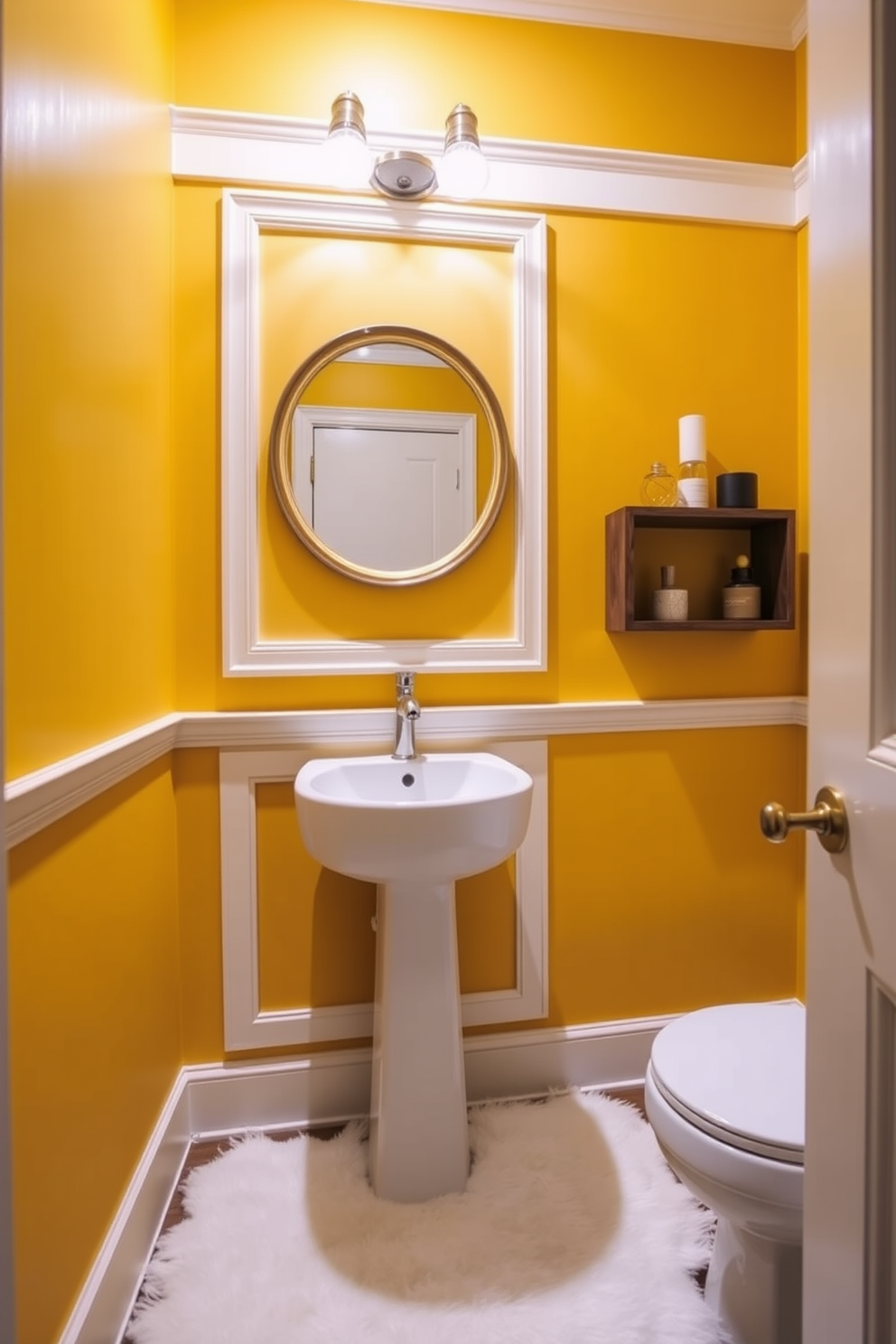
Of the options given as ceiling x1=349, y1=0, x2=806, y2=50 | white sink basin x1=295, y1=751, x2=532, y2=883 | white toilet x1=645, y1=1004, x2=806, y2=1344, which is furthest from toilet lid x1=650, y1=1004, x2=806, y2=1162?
ceiling x1=349, y1=0, x2=806, y2=50

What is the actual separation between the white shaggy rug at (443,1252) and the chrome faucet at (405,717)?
81 centimetres

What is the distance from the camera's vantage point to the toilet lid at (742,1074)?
2.89ft

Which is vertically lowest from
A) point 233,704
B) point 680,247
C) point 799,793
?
point 799,793

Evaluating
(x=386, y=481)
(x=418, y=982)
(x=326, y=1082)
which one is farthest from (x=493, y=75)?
(x=326, y=1082)

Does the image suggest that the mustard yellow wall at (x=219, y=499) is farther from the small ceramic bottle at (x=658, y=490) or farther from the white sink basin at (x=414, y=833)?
the white sink basin at (x=414, y=833)

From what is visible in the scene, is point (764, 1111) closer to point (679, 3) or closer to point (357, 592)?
point (357, 592)

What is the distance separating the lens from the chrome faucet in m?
1.45

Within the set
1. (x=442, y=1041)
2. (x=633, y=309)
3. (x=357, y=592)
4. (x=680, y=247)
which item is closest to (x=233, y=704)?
(x=357, y=592)

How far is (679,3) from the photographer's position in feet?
5.22

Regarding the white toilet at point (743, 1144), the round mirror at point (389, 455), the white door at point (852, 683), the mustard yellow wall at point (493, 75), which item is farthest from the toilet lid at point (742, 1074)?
the mustard yellow wall at point (493, 75)

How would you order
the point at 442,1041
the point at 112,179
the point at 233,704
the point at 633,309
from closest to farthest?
1. the point at 112,179
2. the point at 442,1041
3. the point at 233,704
4. the point at 633,309

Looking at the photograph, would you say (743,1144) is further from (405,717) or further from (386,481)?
(386,481)

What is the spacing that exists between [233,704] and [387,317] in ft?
3.05

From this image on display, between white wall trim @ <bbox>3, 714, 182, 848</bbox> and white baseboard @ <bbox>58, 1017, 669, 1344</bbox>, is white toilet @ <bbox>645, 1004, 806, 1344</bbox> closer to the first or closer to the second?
white baseboard @ <bbox>58, 1017, 669, 1344</bbox>
